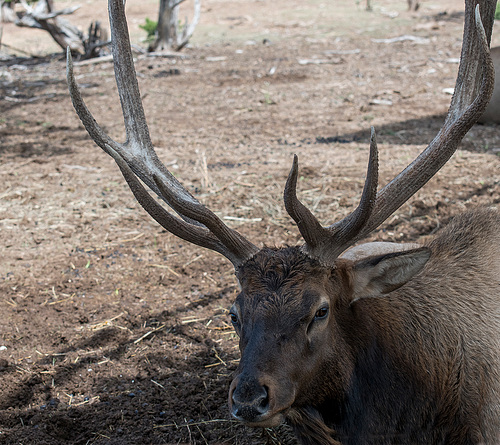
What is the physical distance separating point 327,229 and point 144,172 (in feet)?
4.33

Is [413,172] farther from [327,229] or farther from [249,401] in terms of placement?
[249,401]

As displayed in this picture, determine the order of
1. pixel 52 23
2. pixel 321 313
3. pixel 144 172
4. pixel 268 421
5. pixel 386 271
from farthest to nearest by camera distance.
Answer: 1. pixel 52 23
2. pixel 144 172
3. pixel 386 271
4. pixel 321 313
5. pixel 268 421

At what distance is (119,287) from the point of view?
5238 mm

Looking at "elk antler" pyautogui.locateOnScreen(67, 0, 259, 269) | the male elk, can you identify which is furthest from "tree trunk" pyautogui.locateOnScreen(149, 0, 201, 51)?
the male elk

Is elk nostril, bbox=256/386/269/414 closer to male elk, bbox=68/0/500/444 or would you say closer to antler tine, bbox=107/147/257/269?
male elk, bbox=68/0/500/444

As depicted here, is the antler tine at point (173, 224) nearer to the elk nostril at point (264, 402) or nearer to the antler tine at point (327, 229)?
the antler tine at point (327, 229)

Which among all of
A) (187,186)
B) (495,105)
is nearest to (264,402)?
(187,186)

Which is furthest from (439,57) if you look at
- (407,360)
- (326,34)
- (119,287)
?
(407,360)

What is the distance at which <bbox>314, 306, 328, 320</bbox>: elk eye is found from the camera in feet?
9.22

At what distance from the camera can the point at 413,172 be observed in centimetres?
328

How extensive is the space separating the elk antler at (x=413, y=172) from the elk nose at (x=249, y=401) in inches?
31.3

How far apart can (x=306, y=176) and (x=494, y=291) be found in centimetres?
408

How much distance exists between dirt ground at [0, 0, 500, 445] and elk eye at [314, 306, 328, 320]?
47.9 inches

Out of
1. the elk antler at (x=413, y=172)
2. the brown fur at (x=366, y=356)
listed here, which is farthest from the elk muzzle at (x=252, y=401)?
the elk antler at (x=413, y=172)
